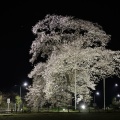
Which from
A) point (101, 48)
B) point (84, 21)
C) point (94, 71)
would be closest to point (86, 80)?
point (94, 71)

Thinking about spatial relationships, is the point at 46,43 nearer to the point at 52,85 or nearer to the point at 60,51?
the point at 60,51

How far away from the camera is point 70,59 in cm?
5197

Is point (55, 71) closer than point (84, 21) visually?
Yes

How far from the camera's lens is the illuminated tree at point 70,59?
5209 cm

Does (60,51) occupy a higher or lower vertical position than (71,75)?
higher

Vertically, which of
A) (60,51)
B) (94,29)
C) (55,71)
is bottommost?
(55,71)

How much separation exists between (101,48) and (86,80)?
580cm

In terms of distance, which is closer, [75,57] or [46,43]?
[75,57]

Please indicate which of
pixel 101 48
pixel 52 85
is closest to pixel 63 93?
pixel 52 85

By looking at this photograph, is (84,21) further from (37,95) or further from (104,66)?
(37,95)

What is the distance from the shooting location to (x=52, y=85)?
52.4 metres

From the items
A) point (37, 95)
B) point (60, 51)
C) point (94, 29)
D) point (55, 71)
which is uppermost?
point (94, 29)

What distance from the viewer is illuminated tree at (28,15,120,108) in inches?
2051

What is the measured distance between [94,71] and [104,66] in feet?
6.08
